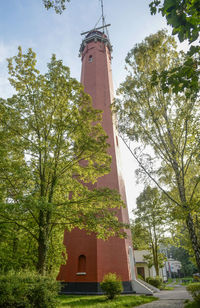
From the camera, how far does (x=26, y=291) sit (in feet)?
17.2

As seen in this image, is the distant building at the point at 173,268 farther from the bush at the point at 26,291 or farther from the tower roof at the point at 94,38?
the bush at the point at 26,291

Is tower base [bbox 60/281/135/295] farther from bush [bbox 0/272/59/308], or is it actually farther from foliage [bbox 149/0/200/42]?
foliage [bbox 149/0/200/42]

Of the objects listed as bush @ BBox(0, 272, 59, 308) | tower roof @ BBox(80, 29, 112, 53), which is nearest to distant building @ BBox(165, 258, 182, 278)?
tower roof @ BBox(80, 29, 112, 53)

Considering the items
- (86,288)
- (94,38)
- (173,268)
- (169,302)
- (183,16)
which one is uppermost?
(94,38)

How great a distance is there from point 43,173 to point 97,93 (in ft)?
39.8

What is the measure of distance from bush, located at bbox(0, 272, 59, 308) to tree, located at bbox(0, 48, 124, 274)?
1.54 m

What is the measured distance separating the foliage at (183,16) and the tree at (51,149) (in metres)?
5.55

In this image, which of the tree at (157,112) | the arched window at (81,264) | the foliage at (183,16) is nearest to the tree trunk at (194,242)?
the tree at (157,112)

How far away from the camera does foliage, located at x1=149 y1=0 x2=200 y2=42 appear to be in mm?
3241

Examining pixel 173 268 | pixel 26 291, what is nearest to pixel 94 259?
pixel 26 291

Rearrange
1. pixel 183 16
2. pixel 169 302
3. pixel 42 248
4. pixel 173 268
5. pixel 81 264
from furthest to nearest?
pixel 173 268
pixel 81 264
pixel 169 302
pixel 42 248
pixel 183 16

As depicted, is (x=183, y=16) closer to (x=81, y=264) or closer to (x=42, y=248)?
(x=42, y=248)

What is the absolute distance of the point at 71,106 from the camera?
916 cm

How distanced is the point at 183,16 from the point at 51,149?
263 inches
